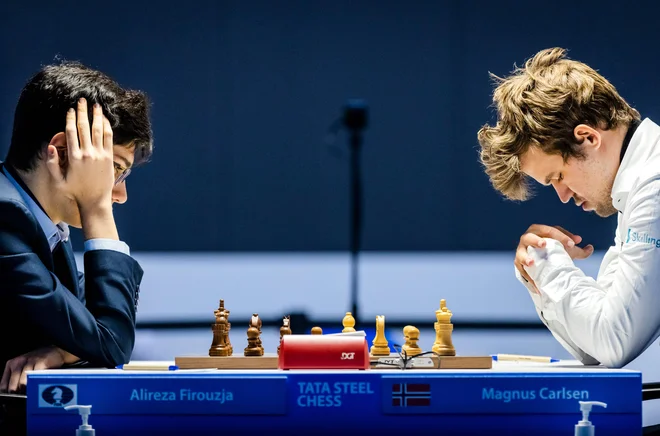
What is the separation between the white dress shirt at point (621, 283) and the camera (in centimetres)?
159

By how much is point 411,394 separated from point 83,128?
90cm

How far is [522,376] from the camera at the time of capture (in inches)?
52.8

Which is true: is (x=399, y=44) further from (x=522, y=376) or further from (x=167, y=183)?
(x=522, y=376)

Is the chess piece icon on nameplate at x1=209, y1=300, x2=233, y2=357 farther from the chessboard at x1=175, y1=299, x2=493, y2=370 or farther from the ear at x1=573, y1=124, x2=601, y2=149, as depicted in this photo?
the ear at x1=573, y1=124, x2=601, y2=149

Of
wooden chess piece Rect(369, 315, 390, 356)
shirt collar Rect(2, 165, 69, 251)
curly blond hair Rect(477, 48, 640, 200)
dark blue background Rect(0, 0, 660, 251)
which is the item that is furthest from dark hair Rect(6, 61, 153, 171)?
dark blue background Rect(0, 0, 660, 251)

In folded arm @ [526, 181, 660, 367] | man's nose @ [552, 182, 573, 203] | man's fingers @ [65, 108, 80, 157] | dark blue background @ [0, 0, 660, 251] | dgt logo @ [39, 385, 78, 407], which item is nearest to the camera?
dgt logo @ [39, 385, 78, 407]

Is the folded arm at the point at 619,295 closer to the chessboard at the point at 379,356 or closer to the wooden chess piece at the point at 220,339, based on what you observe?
the chessboard at the point at 379,356

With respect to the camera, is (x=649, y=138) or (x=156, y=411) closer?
(x=156, y=411)

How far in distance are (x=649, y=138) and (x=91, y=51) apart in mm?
3983

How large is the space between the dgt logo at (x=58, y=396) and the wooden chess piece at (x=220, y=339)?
0.35 m

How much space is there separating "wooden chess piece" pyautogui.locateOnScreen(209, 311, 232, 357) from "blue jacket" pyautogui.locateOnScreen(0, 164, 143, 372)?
17 cm

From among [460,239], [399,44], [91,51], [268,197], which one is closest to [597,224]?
[460,239]

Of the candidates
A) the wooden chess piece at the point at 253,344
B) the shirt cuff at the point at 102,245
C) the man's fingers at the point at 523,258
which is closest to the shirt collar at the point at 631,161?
the man's fingers at the point at 523,258

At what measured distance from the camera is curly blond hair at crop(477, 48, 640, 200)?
1.90m
